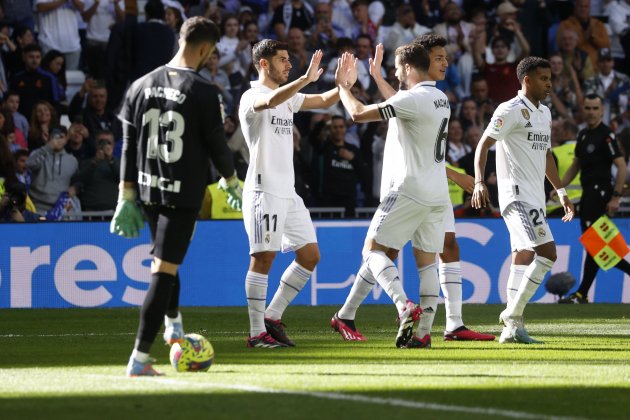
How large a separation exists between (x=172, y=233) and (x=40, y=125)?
1153 centimetres

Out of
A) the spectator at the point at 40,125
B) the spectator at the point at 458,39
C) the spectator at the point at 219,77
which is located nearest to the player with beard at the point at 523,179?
the spectator at the point at 219,77

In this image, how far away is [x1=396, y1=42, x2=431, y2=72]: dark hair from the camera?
1062 cm

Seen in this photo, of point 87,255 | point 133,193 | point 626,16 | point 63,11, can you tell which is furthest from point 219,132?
point 626,16

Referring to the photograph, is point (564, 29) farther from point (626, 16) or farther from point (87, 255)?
point (87, 255)

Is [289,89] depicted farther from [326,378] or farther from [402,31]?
[402,31]

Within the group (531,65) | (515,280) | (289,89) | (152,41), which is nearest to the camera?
(289,89)

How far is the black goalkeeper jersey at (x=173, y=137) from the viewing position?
326 inches

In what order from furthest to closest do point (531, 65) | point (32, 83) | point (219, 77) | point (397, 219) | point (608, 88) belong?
point (608, 88), point (219, 77), point (32, 83), point (531, 65), point (397, 219)

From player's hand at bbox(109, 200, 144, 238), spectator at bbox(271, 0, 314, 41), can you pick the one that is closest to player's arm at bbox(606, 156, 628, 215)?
spectator at bbox(271, 0, 314, 41)

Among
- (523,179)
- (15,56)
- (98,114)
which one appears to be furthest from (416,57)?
(15,56)

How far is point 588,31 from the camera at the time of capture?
2359cm

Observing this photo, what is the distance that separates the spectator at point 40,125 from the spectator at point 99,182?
1001mm

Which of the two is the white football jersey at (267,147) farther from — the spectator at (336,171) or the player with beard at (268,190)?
the spectator at (336,171)

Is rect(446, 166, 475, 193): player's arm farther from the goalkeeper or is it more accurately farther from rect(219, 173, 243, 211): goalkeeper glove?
the goalkeeper
